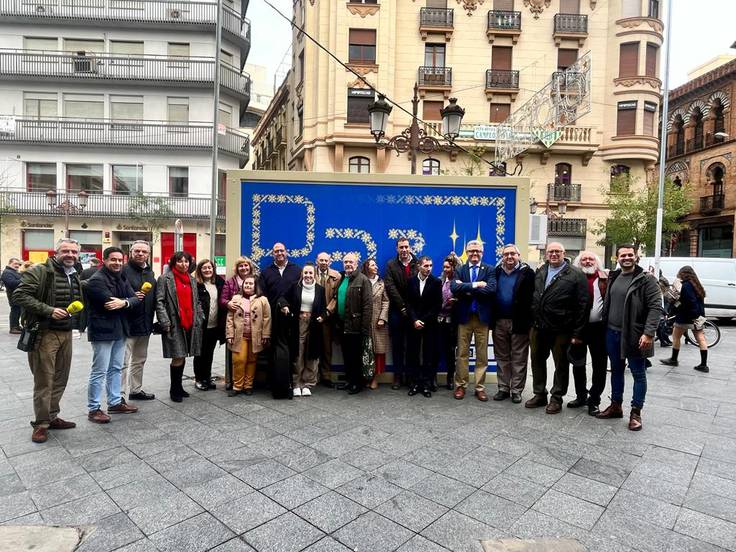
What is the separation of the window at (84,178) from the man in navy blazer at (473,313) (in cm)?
2655

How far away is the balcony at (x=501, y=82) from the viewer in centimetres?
2847

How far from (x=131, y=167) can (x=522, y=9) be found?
25181mm

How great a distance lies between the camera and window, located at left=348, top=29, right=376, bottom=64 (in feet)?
90.4

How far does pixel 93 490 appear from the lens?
356cm

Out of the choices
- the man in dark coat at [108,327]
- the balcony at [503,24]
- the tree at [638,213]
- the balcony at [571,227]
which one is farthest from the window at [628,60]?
the man in dark coat at [108,327]

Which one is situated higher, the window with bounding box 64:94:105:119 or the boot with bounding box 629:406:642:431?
the window with bounding box 64:94:105:119

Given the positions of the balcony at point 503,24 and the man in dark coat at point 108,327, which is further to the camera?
the balcony at point 503,24

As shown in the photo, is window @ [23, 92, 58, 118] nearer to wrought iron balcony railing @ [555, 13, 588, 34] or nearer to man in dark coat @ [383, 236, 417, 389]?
man in dark coat @ [383, 236, 417, 389]

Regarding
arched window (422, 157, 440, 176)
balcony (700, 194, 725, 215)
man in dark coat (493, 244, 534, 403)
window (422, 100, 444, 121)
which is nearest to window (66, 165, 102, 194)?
arched window (422, 157, 440, 176)

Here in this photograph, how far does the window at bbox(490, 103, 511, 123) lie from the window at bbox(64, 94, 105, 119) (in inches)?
895

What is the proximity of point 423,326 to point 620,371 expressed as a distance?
7.60 ft

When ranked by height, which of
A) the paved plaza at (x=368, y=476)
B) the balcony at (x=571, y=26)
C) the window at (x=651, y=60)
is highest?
the balcony at (x=571, y=26)

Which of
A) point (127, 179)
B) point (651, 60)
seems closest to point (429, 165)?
point (651, 60)

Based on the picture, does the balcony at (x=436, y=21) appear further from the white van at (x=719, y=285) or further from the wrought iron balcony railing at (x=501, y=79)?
the white van at (x=719, y=285)
